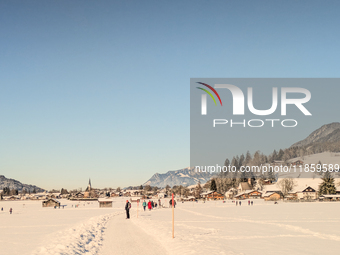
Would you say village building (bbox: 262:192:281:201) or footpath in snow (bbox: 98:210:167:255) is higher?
footpath in snow (bbox: 98:210:167:255)

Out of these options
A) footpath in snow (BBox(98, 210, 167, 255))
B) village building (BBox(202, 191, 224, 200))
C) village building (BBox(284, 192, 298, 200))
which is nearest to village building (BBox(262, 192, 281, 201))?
village building (BBox(284, 192, 298, 200))

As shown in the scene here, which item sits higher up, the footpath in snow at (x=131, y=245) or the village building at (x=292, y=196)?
the footpath in snow at (x=131, y=245)

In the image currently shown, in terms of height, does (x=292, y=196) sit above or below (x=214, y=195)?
above

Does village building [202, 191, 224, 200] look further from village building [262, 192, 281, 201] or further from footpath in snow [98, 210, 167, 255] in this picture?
footpath in snow [98, 210, 167, 255]

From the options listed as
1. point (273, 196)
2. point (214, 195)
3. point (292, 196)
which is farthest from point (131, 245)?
point (214, 195)

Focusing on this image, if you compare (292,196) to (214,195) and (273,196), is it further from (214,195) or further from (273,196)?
(214,195)

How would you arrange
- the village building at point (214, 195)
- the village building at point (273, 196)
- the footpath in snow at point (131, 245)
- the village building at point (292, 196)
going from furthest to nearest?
the village building at point (214, 195) → the village building at point (292, 196) → the village building at point (273, 196) → the footpath in snow at point (131, 245)

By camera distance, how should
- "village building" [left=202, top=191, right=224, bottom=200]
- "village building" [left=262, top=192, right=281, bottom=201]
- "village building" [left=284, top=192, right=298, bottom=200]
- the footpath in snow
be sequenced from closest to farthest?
the footpath in snow → "village building" [left=262, top=192, right=281, bottom=201] → "village building" [left=284, top=192, right=298, bottom=200] → "village building" [left=202, top=191, right=224, bottom=200]

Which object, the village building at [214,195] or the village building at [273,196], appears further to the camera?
the village building at [214,195]

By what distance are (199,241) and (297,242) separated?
195 inches

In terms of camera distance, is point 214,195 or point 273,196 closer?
point 273,196

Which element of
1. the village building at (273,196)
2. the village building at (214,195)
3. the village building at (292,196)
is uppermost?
the village building at (273,196)

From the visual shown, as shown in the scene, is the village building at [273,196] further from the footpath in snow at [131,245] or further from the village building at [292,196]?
the footpath in snow at [131,245]

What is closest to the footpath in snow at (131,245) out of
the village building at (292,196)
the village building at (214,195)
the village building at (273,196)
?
the village building at (273,196)
